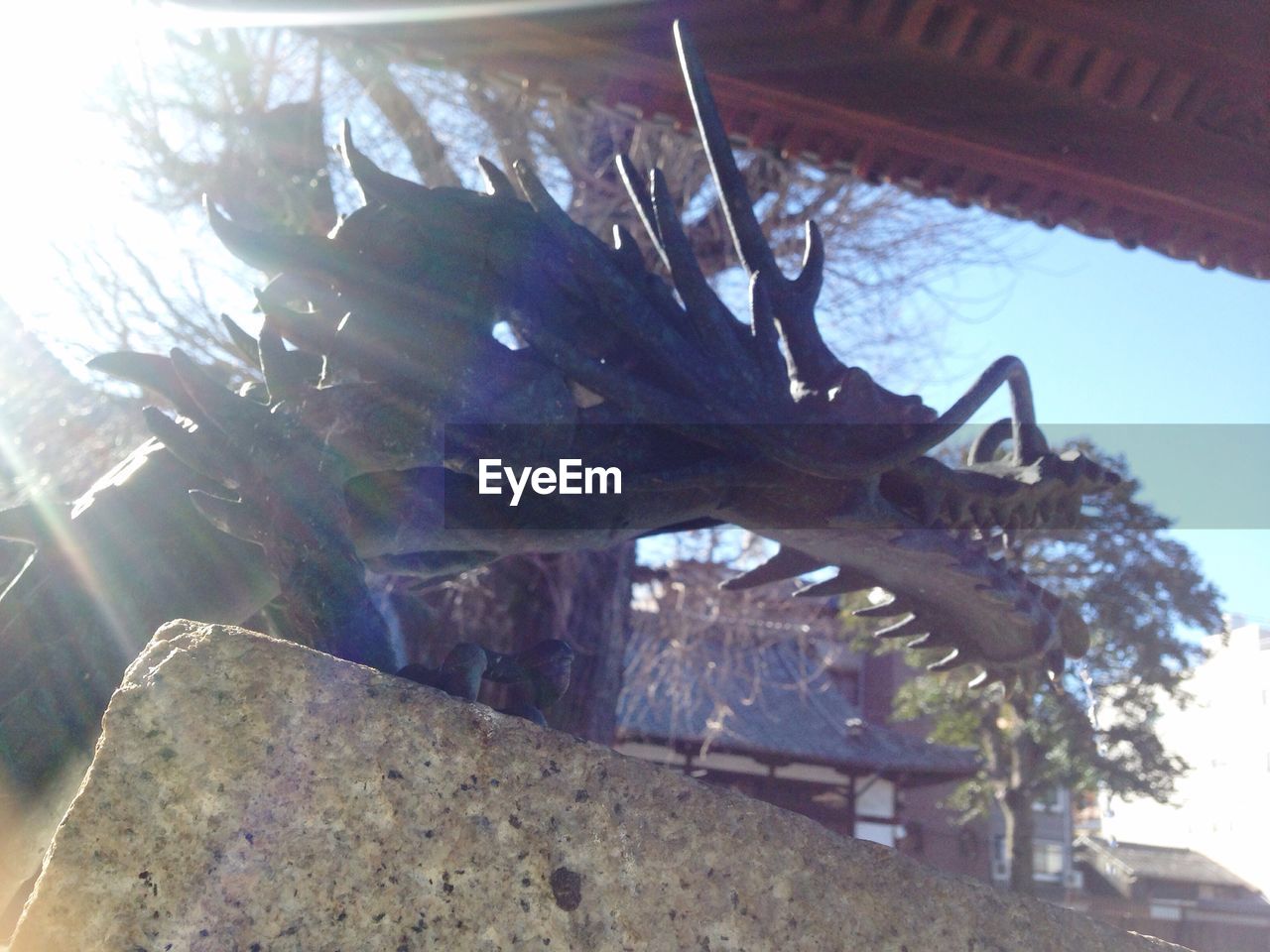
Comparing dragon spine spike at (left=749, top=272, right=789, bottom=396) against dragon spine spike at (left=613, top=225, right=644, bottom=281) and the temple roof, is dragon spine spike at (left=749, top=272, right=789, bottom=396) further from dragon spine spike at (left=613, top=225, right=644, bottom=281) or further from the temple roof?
the temple roof

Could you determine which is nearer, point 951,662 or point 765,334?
point 765,334

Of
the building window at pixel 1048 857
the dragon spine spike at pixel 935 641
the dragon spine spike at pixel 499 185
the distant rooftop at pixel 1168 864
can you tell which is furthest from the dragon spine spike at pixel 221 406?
the building window at pixel 1048 857

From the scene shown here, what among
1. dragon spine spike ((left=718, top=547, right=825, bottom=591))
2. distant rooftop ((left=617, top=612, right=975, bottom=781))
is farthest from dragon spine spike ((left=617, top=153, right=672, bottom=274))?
distant rooftop ((left=617, top=612, right=975, bottom=781))

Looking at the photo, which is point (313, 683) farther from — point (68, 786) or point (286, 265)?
point (286, 265)

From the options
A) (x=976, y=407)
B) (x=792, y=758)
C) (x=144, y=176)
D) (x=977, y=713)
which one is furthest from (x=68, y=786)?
(x=977, y=713)

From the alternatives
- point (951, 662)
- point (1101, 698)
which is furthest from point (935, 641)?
point (1101, 698)

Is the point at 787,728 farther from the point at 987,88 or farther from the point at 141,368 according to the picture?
the point at 141,368
